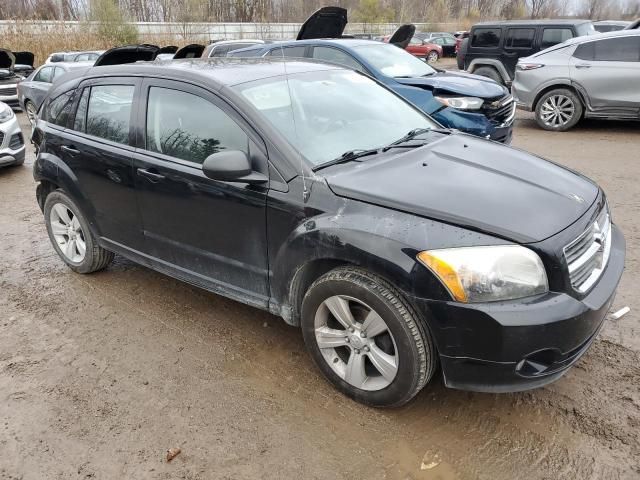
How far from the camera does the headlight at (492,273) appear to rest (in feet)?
7.21

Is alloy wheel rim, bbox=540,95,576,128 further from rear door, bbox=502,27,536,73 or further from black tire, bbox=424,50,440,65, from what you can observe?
black tire, bbox=424,50,440,65

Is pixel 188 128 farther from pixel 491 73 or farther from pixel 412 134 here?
→ pixel 491 73

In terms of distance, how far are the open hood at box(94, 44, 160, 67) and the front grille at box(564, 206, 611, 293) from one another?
5.78 m

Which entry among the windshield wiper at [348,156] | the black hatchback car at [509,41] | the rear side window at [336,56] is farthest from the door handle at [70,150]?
the black hatchback car at [509,41]

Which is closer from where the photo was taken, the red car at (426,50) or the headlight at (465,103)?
the headlight at (465,103)

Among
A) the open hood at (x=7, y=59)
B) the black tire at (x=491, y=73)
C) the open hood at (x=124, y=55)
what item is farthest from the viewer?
the open hood at (x=7, y=59)

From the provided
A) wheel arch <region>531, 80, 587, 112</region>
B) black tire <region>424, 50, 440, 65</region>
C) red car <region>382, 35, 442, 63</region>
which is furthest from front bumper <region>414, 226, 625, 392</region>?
black tire <region>424, 50, 440, 65</region>

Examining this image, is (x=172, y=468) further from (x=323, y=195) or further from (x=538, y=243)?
(x=538, y=243)

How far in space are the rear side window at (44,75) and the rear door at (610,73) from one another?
10.7m

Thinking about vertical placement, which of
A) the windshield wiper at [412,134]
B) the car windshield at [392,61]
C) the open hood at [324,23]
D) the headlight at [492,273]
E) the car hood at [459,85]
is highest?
the open hood at [324,23]

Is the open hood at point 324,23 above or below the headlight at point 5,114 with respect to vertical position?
above

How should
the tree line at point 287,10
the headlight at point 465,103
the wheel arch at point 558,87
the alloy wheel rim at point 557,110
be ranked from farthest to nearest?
the tree line at point 287,10 < the alloy wheel rim at point 557,110 < the wheel arch at point 558,87 < the headlight at point 465,103

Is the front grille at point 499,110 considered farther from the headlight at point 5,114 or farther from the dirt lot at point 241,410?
the headlight at point 5,114

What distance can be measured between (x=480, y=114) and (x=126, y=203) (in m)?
4.72
